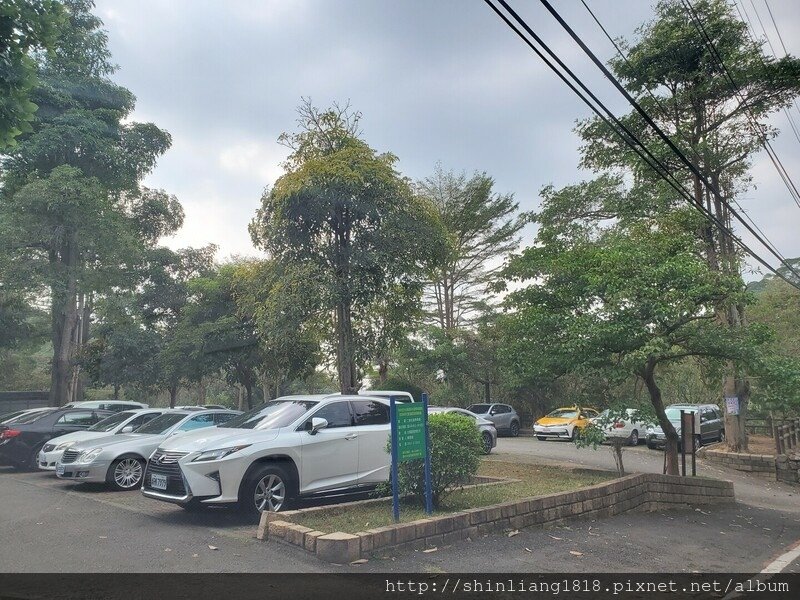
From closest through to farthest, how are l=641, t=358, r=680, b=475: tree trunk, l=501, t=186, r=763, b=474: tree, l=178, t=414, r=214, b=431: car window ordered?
l=501, t=186, r=763, b=474: tree, l=641, t=358, r=680, b=475: tree trunk, l=178, t=414, r=214, b=431: car window

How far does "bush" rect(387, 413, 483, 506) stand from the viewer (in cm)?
770

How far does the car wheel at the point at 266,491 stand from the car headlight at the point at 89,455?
13.8ft

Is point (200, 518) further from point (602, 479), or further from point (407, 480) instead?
point (602, 479)

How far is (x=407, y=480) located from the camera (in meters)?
7.79

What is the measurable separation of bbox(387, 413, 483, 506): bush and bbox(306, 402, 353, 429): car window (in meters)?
1.54

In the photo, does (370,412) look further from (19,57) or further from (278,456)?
(19,57)

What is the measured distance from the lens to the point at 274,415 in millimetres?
8836

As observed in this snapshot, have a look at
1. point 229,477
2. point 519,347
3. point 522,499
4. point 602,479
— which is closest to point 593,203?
point 519,347

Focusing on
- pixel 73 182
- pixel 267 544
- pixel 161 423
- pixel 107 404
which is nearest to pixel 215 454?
pixel 267 544

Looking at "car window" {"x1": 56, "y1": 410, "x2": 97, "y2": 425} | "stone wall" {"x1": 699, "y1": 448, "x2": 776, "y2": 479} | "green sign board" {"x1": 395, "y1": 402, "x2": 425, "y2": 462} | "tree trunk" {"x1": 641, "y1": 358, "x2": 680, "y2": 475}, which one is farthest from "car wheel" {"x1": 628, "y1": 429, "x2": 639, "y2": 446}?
"car window" {"x1": 56, "y1": 410, "x2": 97, "y2": 425}

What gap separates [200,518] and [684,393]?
31.0m

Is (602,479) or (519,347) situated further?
(519,347)

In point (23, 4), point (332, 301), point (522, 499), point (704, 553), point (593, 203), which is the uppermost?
point (593, 203)

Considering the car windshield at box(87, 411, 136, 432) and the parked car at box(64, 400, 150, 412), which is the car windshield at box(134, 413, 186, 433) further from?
the parked car at box(64, 400, 150, 412)
